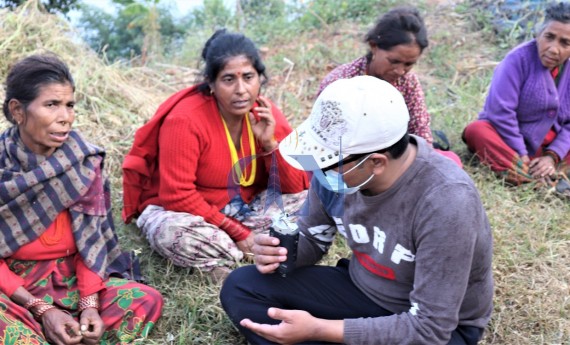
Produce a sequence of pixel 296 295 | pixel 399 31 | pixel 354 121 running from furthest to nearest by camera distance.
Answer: pixel 399 31 → pixel 296 295 → pixel 354 121

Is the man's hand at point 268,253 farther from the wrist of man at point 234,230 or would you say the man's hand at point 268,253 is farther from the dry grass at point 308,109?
the wrist of man at point 234,230

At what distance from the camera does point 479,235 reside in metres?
2.01

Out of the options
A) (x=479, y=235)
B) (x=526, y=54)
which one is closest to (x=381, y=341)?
(x=479, y=235)

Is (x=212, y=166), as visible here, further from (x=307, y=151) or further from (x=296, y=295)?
(x=307, y=151)

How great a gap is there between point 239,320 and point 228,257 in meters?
0.71

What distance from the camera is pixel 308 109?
5.27 meters

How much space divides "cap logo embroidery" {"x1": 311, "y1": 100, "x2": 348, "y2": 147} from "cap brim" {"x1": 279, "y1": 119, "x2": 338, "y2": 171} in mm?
29

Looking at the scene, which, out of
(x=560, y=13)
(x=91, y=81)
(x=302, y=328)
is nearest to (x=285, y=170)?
(x=302, y=328)

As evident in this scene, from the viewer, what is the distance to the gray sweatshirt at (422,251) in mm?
1958

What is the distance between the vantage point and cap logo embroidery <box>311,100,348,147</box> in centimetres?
191

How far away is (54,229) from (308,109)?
9.42 ft

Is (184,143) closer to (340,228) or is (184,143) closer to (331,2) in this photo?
(340,228)

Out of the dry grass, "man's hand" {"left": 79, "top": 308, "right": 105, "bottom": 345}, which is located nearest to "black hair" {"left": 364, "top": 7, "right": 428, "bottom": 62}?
the dry grass

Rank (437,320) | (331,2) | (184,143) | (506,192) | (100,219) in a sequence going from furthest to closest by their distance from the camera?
(331,2), (506,192), (184,143), (100,219), (437,320)
